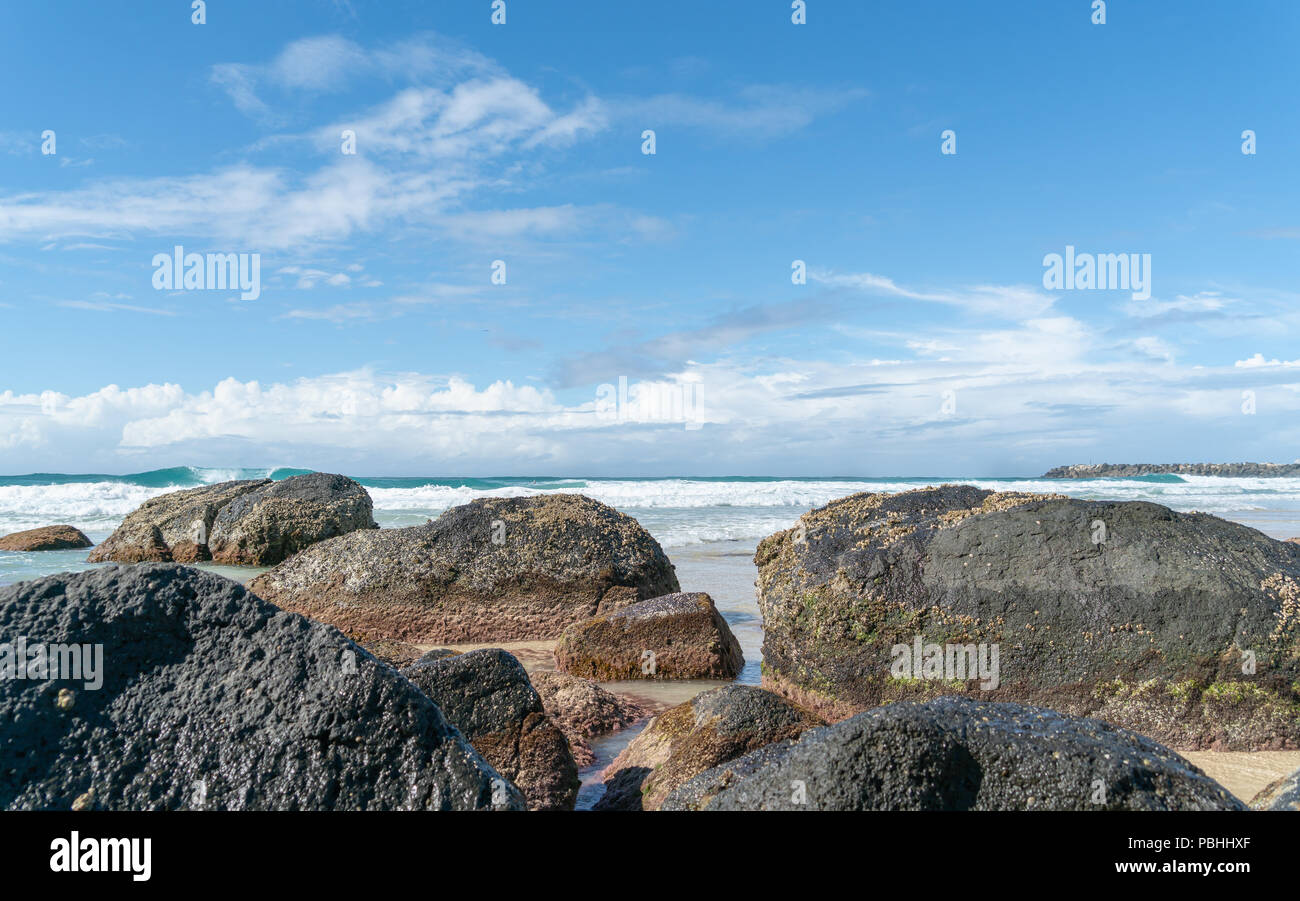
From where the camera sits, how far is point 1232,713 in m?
4.75

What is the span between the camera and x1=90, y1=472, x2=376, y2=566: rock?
13.4 m

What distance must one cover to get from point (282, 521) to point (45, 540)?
18.6ft

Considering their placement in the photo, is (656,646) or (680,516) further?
(680,516)

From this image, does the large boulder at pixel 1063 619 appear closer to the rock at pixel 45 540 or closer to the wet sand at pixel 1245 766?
the wet sand at pixel 1245 766

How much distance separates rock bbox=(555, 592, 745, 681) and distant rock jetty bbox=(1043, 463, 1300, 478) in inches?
2975

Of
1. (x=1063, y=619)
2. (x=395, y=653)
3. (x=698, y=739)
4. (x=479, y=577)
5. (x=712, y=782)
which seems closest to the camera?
(x=712, y=782)

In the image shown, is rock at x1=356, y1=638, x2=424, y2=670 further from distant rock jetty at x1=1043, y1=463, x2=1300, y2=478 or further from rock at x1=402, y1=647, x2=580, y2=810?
distant rock jetty at x1=1043, y1=463, x2=1300, y2=478

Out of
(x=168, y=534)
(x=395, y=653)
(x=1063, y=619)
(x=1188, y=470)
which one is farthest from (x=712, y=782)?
(x=1188, y=470)

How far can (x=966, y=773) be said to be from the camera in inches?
100

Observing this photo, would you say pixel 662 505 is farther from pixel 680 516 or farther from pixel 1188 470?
pixel 1188 470

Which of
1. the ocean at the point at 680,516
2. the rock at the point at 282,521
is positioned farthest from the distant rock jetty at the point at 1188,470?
the rock at the point at 282,521

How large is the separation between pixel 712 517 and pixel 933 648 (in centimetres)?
1971

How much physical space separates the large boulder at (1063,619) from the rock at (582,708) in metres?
1.02

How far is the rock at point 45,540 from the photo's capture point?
15438mm
